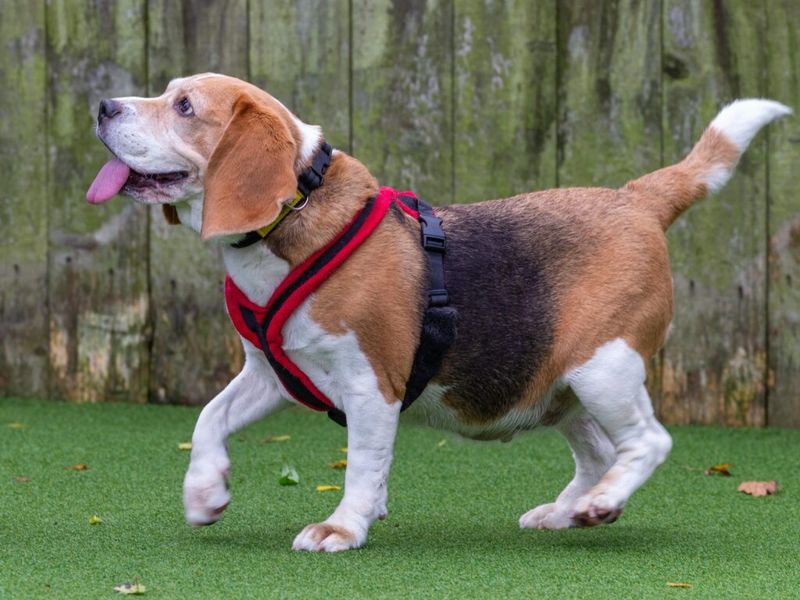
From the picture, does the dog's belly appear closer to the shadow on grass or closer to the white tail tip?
the shadow on grass

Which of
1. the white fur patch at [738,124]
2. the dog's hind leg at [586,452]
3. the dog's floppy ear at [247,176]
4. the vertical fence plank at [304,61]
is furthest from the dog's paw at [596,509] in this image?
the vertical fence plank at [304,61]

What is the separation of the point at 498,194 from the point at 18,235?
7.35 feet

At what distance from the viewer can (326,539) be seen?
4.09 metres

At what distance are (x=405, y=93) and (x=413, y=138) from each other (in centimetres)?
20

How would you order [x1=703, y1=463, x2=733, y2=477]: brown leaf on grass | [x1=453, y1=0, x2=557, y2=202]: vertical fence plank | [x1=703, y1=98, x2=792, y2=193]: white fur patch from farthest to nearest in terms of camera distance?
[x1=453, y1=0, x2=557, y2=202]: vertical fence plank < [x1=703, y1=463, x2=733, y2=477]: brown leaf on grass < [x1=703, y1=98, x2=792, y2=193]: white fur patch

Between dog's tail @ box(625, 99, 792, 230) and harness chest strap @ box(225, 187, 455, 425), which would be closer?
harness chest strap @ box(225, 187, 455, 425)

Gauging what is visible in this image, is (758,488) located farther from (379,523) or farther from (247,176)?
(247,176)

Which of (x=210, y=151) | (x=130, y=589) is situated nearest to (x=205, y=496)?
(x=130, y=589)

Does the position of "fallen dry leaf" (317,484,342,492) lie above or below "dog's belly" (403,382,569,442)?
below

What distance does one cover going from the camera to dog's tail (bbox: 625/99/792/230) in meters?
4.70

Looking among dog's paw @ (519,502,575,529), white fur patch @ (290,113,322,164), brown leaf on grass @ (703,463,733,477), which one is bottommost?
brown leaf on grass @ (703,463,733,477)

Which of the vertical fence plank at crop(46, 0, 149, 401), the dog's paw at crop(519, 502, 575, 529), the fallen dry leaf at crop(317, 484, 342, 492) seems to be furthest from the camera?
the vertical fence plank at crop(46, 0, 149, 401)

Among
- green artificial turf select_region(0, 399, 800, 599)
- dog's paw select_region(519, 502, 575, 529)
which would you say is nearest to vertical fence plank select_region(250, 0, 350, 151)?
green artificial turf select_region(0, 399, 800, 599)

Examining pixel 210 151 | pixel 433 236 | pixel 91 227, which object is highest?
pixel 210 151
